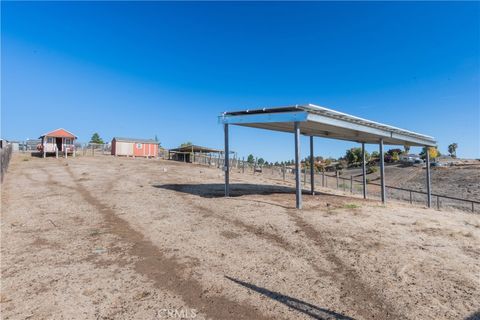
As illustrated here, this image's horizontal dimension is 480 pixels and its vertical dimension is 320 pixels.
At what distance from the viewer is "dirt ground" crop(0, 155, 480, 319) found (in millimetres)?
3811

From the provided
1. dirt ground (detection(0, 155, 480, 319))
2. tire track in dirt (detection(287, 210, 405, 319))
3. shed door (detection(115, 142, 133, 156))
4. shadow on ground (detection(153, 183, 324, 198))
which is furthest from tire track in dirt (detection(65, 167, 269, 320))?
shed door (detection(115, 142, 133, 156))

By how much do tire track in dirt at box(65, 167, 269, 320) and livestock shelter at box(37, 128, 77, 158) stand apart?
99.8 ft

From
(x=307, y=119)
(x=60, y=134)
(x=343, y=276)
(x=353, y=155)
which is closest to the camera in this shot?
(x=343, y=276)

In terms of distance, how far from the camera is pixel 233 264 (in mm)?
5219

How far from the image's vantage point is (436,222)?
29.1 ft

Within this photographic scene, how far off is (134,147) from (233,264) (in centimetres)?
3836

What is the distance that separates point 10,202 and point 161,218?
6533mm

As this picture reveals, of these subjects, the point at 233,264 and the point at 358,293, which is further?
the point at 233,264

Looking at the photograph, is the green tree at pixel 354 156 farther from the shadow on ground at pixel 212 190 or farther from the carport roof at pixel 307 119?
the shadow on ground at pixel 212 190

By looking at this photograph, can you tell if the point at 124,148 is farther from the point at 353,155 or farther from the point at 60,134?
the point at 353,155

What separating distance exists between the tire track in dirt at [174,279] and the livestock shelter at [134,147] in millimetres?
34416

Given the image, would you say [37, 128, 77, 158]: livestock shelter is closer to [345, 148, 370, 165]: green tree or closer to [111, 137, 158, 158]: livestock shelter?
[111, 137, 158, 158]: livestock shelter

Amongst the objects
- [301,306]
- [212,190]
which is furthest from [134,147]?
[301,306]

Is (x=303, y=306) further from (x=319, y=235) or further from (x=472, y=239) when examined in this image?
(x=472, y=239)
